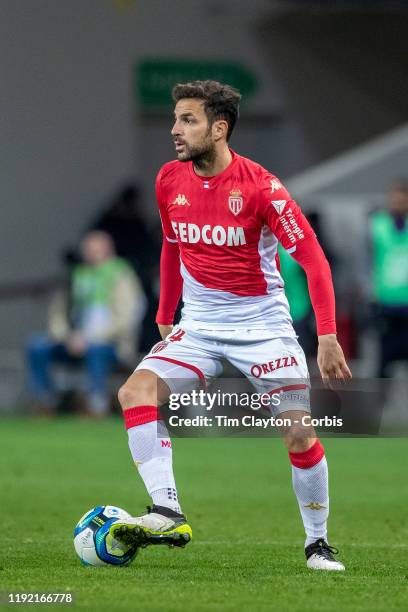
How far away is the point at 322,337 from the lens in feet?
21.3

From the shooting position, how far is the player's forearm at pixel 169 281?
723 cm

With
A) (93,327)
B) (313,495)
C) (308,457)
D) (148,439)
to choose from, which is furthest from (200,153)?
(93,327)

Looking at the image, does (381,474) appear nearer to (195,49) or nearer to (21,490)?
(21,490)

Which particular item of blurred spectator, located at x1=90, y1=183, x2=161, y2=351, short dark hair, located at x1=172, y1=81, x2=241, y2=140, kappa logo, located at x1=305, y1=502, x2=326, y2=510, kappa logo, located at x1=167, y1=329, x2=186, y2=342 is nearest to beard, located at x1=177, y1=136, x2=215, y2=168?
short dark hair, located at x1=172, y1=81, x2=241, y2=140

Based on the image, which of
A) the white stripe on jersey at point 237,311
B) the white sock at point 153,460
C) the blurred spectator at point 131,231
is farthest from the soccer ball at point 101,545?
the blurred spectator at point 131,231

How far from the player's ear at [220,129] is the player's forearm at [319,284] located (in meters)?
0.67

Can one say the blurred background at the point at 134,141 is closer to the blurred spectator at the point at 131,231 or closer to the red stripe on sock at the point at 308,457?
the blurred spectator at the point at 131,231

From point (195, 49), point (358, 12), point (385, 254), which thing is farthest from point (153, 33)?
point (385, 254)

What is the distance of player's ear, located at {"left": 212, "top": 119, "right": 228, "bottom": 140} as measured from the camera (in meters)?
6.89

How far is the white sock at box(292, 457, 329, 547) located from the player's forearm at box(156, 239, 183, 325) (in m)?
1.09

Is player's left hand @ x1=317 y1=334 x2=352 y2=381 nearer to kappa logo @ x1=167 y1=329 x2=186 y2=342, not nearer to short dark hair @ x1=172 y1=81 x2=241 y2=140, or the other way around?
kappa logo @ x1=167 y1=329 x2=186 y2=342

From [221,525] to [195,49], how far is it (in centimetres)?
1272

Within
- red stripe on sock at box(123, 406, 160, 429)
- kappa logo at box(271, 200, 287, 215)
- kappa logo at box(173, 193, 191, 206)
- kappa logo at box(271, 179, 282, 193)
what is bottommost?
red stripe on sock at box(123, 406, 160, 429)

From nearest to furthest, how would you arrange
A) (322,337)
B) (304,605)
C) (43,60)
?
(304,605), (322,337), (43,60)
